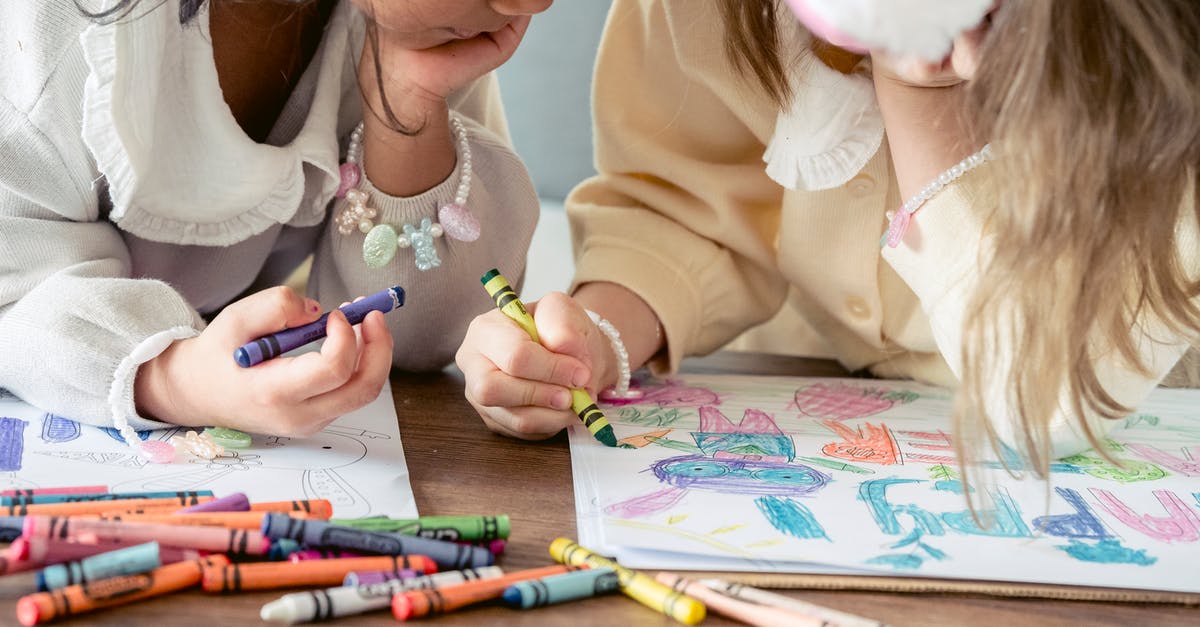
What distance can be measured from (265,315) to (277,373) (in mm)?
29

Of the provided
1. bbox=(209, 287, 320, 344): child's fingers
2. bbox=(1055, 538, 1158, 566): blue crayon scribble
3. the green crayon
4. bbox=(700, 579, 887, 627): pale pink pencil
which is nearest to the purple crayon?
bbox=(209, 287, 320, 344): child's fingers

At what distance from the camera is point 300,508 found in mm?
449

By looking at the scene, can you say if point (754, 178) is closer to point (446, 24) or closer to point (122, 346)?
point (446, 24)

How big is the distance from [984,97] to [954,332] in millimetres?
160

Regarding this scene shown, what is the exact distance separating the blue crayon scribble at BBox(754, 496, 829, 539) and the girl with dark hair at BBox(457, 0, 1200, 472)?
7 centimetres

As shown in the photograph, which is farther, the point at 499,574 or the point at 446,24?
the point at 446,24

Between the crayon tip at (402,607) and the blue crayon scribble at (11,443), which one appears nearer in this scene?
the crayon tip at (402,607)

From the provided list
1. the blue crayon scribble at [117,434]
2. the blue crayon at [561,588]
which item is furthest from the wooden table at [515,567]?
the blue crayon scribble at [117,434]

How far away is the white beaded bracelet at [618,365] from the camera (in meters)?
0.66

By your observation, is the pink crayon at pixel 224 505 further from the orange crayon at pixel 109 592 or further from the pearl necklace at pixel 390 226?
the pearl necklace at pixel 390 226

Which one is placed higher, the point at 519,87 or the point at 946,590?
the point at 519,87

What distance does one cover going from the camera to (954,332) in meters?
0.60

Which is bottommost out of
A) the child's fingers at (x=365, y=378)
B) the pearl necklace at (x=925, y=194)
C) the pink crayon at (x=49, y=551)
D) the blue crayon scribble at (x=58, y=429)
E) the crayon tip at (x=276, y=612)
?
the crayon tip at (x=276, y=612)

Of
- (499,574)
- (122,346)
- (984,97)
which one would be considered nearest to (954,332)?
(984,97)
